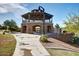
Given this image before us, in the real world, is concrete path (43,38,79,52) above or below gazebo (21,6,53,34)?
below

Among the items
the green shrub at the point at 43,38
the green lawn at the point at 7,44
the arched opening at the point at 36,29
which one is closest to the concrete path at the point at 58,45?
the green shrub at the point at 43,38

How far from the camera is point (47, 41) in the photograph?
2979 mm

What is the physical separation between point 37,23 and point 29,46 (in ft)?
0.98

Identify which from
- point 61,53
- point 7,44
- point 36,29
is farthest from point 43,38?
point 7,44

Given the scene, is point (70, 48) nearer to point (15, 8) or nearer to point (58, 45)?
point (58, 45)

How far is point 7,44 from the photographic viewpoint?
9.64 ft

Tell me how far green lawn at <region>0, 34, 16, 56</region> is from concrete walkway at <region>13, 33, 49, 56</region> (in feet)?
0.17

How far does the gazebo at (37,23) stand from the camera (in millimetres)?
2971

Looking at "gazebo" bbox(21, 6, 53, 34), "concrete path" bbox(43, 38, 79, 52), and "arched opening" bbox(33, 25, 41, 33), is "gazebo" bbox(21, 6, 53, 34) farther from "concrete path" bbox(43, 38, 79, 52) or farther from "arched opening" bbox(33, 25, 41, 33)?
"concrete path" bbox(43, 38, 79, 52)

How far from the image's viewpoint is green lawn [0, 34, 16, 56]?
9.53 feet

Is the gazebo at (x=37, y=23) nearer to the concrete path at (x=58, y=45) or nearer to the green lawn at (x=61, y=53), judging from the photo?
the concrete path at (x=58, y=45)

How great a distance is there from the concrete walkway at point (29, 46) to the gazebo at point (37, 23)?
7cm

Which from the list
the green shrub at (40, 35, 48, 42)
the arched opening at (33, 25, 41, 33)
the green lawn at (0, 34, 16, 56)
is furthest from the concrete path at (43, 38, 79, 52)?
the green lawn at (0, 34, 16, 56)

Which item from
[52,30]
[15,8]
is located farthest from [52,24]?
[15,8]
